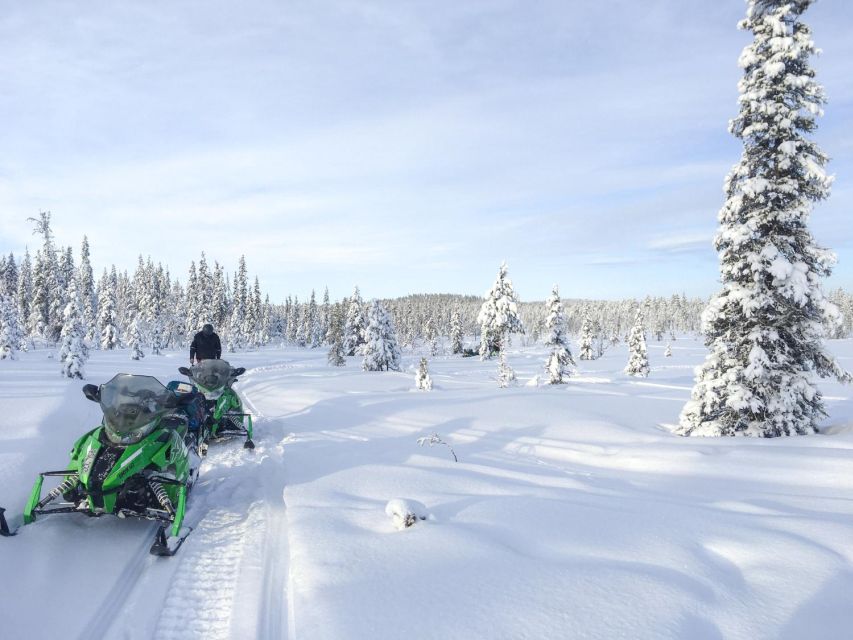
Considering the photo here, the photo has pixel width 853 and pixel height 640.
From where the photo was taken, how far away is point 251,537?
16.8ft

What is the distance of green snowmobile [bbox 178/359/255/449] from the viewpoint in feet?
30.0

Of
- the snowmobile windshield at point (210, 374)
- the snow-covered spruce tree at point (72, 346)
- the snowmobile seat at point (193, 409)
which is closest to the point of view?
the snowmobile seat at point (193, 409)

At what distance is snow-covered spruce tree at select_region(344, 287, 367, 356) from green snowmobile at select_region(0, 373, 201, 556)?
192ft

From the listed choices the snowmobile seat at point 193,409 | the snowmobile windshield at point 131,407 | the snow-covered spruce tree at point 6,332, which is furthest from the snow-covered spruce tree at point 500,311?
the snow-covered spruce tree at point 6,332

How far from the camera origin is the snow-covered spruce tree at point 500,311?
34.9 m

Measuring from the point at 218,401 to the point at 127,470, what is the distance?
4.69m

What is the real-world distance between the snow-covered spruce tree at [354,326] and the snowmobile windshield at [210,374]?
54001mm

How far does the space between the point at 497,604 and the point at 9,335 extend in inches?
1921

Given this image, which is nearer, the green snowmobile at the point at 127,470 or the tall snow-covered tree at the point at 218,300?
the green snowmobile at the point at 127,470

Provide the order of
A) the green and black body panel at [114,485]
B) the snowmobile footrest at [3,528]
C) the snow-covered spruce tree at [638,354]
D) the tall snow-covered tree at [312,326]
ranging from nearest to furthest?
the snowmobile footrest at [3,528]
the green and black body panel at [114,485]
the snow-covered spruce tree at [638,354]
the tall snow-covered tree at [312,326]

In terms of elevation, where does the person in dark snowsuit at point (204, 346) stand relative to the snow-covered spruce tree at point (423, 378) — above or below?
above

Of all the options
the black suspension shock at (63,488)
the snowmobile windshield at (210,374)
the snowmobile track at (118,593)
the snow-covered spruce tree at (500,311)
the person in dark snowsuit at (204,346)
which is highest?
the snow-covered spruce tree at (500,311)

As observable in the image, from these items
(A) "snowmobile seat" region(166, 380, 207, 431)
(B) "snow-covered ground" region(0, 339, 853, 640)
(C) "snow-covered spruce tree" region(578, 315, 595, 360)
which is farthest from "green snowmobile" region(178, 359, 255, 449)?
(C) "snow-covered spruce tree" region(578, 315, 595, 360)

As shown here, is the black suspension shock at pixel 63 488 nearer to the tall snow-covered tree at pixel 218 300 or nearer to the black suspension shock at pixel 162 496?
the black suspension shock at pixel 162 496
